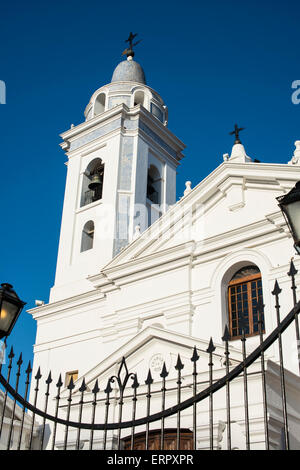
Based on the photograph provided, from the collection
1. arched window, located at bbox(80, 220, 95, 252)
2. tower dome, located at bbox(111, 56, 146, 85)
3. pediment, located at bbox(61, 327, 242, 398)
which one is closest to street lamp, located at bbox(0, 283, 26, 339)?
pediment, located at bbox(61, 327, 242, 398)

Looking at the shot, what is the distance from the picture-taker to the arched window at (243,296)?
14.4 meters

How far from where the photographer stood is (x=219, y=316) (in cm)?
1462

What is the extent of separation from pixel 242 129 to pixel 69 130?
8.53 metres

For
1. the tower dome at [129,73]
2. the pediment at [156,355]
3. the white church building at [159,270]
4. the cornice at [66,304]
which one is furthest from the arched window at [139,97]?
the pediment at [156,355]

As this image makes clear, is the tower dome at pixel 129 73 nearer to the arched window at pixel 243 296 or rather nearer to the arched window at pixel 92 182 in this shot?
the arched window at pixel 92 182

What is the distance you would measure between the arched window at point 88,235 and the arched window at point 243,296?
24.6ft

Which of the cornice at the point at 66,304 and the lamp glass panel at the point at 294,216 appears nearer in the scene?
the lamp glass panel at the point at 294,216

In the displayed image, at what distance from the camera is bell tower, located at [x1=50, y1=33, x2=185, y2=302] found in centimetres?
2031

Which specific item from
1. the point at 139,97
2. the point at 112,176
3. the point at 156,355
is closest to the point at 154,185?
the point at 112,176

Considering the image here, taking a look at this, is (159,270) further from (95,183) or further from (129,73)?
(129,73)

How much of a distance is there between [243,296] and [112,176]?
8.22 metres

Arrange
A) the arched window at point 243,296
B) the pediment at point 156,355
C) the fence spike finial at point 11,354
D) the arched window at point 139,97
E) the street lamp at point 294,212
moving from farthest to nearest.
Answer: the arched window at point 139,97, the arched window at point 243,296, the pediment at point 156,355, the fence spike finial at point 11,354, the street lamp at point 294,212

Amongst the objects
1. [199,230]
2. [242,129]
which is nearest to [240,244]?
[199,230]

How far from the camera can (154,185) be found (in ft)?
75.5
